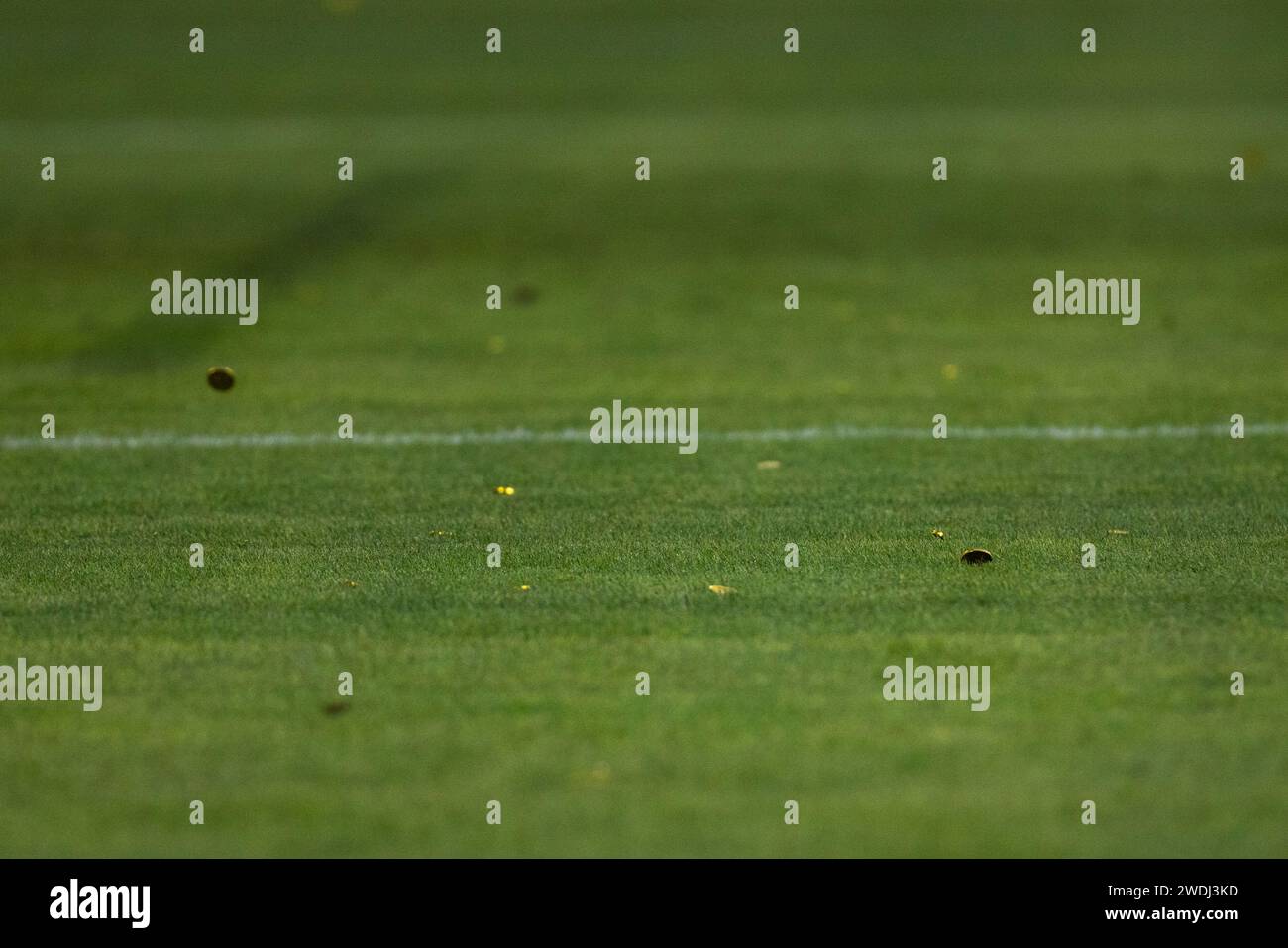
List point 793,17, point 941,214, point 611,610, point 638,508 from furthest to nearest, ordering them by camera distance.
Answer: point 793,17
point 941,214
point 638,508
point 611,610

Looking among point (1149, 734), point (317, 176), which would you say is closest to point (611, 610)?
point (1149, 734)

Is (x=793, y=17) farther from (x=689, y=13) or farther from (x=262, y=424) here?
(x=262, y=424)

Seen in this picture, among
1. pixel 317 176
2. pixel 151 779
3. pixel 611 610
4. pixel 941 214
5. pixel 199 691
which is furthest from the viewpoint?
pixel 317 176

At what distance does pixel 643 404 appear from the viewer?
26.8 ft

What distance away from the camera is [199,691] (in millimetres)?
4711

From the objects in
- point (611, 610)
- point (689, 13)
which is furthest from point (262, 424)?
point (689, 13)

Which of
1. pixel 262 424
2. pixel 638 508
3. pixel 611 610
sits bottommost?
pixel 611 610

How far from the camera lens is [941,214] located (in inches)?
456

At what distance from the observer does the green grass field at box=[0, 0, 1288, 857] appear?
422 cm

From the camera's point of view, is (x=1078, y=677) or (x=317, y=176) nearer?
(x=1078, y=677)

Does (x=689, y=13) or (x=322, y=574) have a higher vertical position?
(x=689, y=13)

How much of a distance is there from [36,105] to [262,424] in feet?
25.1

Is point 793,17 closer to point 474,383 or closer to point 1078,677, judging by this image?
point 474,383

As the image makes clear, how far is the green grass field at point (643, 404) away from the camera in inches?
166
